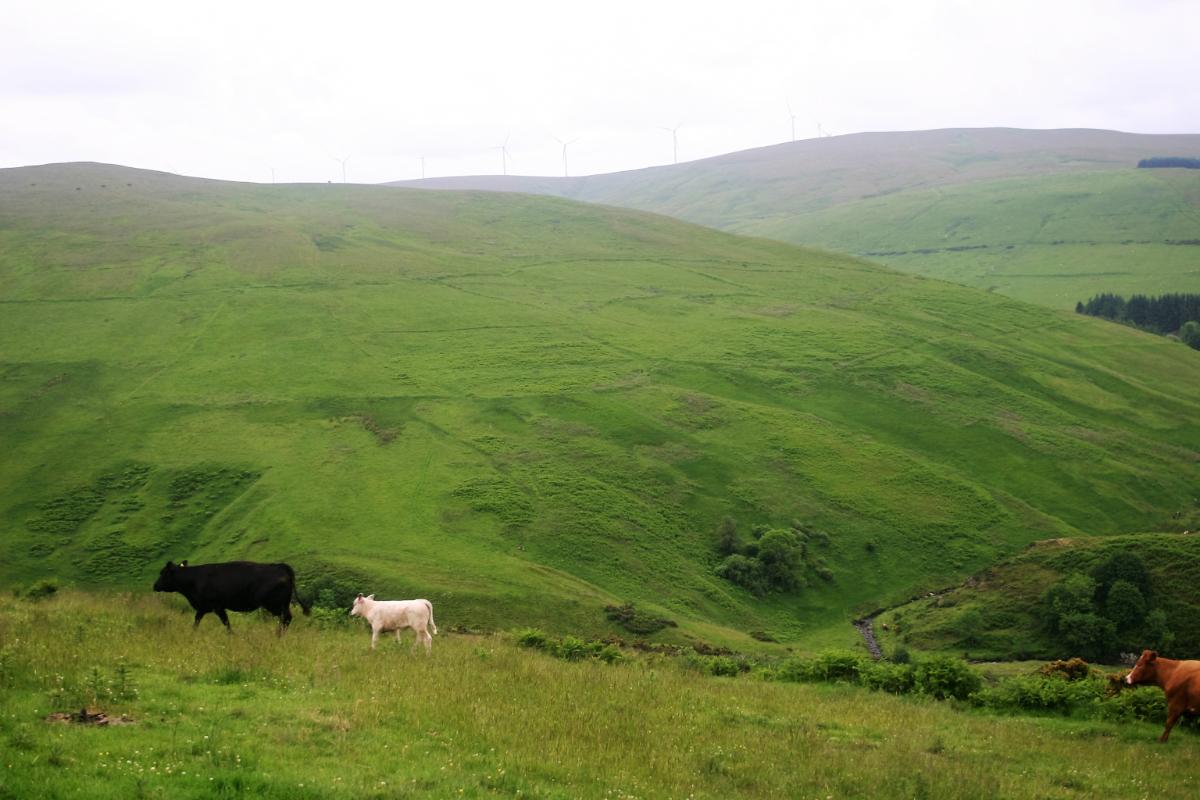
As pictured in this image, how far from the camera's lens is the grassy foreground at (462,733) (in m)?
13.0

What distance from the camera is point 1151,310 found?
170 metres

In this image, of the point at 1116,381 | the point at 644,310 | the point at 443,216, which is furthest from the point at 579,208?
the point at 1116,381

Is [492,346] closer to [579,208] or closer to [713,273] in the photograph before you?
[713,273]

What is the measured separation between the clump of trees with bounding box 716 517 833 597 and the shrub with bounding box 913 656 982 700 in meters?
43.3

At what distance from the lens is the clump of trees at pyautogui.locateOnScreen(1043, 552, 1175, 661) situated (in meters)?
55.3

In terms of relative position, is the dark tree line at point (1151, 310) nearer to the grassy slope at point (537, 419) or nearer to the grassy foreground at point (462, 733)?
the grassy slope at point (537, 419)

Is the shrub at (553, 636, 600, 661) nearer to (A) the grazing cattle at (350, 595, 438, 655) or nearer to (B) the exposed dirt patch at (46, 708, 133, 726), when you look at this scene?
(A) the grazing cattle at (350, 595, 438, 655)

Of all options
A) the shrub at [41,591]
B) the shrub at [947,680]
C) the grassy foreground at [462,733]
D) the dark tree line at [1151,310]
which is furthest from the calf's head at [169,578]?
the dark tree line at [1151,310]

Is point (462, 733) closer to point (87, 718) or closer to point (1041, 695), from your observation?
point (87, 718)

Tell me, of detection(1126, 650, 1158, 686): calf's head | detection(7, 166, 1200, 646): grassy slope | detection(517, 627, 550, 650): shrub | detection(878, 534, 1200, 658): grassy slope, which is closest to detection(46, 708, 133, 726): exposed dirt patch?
detection(517, 627, 550, 650): shrub

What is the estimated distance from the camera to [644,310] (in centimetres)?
12850

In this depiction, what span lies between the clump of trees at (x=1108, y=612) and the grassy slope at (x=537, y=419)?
44.2 ft

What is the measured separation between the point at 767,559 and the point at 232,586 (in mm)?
50263

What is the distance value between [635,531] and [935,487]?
3119 cm
